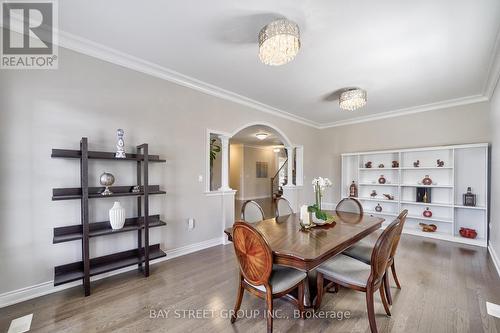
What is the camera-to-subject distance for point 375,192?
5445 mm

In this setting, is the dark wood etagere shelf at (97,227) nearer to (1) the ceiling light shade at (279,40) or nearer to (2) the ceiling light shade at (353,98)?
(1) the ceiling light shade at (279,40)

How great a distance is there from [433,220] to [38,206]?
629cm

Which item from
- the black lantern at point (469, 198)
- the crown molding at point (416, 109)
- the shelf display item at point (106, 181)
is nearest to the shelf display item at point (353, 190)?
the crown molding at point (416, 109)

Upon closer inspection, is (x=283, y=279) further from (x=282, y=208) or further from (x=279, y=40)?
(x=279, y=40)

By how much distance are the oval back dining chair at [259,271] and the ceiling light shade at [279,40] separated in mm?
1649

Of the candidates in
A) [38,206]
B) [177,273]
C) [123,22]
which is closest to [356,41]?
[123,22]

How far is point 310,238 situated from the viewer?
2027mm

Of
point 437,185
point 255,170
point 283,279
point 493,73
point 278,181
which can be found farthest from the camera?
point 278,181

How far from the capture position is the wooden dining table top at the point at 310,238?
1615 mm

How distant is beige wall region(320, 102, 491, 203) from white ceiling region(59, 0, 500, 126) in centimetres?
60

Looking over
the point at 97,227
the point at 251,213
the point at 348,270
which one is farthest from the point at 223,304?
the point at 97,227

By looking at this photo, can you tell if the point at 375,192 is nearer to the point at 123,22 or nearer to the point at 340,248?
the point at 340,248

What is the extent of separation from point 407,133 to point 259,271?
16.5 ft

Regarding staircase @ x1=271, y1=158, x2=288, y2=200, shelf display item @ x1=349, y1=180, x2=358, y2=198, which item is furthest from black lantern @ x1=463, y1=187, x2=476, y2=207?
staircase @ x1=271, y1=158, x2=288, y2=200
